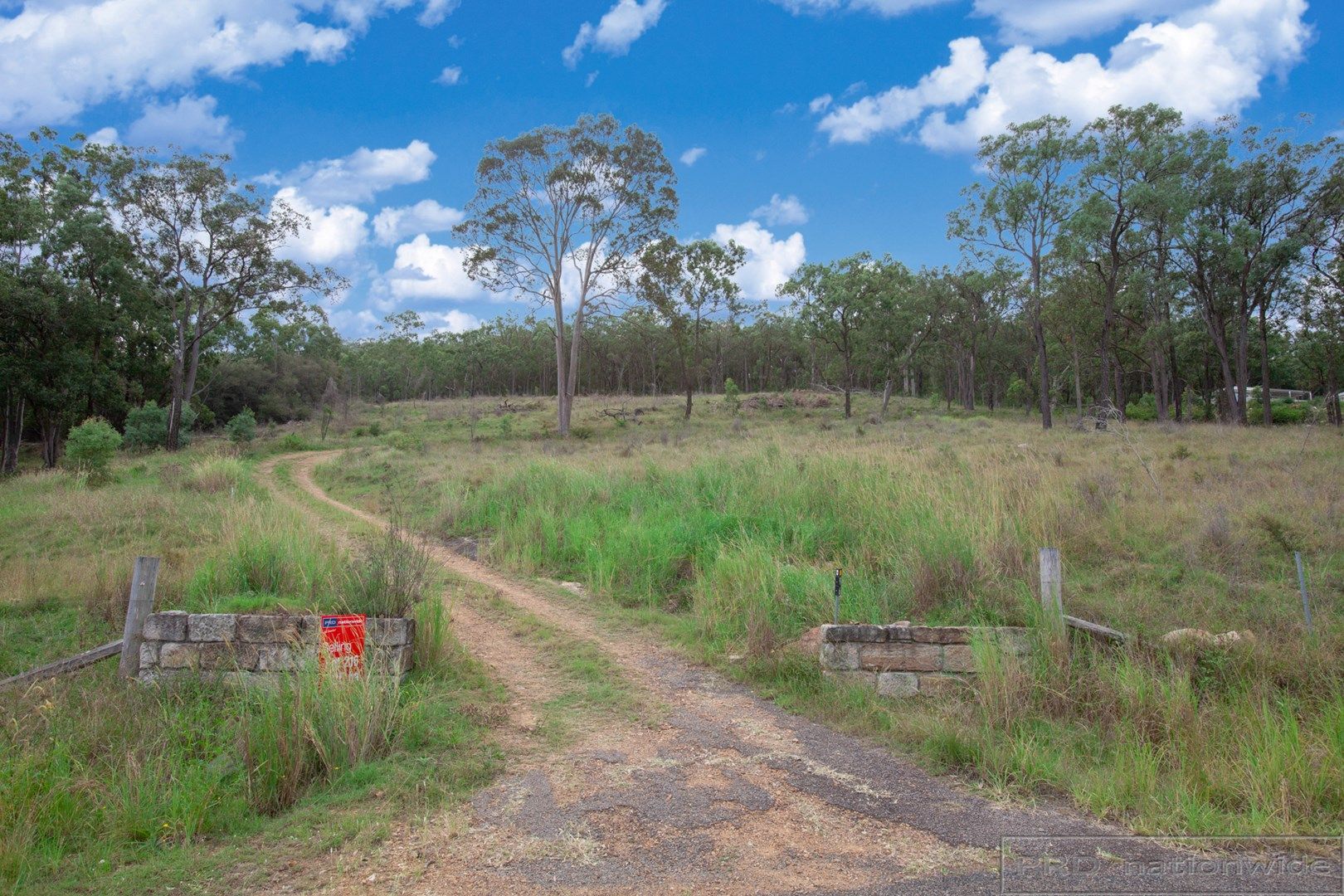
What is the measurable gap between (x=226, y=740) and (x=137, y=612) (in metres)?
1.80

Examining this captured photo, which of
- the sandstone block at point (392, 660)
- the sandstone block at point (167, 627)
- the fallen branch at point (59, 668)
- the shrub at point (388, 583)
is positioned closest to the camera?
the fallen branch at point (59, 668)

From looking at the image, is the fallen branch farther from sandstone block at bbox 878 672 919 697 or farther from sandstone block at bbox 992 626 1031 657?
sandstone block at bbox 992 626 1031 657

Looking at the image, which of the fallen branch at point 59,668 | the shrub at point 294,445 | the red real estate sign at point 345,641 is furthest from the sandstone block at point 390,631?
the shrub at point 294,445

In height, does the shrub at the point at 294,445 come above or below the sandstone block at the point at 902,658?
above

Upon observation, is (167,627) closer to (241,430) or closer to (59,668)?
(59,668)

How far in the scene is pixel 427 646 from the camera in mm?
6730

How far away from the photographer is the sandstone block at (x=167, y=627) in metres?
6.16

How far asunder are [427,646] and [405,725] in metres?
1.31

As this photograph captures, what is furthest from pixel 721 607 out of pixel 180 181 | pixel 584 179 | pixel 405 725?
pixel 180 181

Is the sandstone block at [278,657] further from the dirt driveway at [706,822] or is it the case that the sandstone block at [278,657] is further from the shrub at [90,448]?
the shrub at [90,448]

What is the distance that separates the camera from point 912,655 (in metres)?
6.38

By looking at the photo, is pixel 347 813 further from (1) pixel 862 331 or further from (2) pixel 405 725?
(1) pixel 862 331

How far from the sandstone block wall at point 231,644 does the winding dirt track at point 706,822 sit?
168 centimetres
